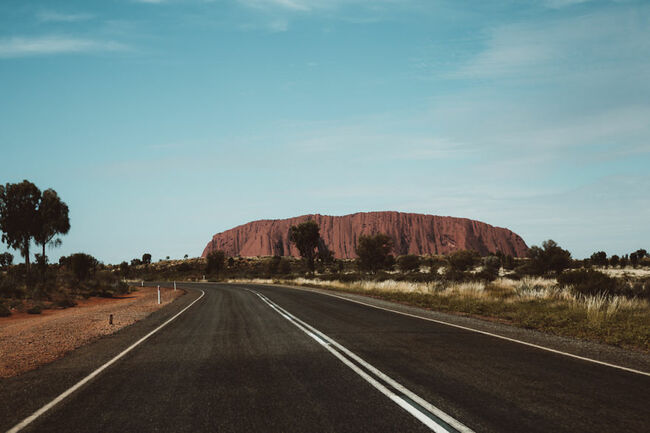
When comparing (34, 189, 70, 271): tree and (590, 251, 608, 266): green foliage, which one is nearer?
(34, 189, 70, 271): tree

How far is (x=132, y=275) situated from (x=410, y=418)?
8875 cm

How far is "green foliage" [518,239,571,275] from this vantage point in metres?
37.5

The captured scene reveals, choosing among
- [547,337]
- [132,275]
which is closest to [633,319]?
[547,337]

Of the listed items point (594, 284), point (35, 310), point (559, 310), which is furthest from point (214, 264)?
point (559, 310)

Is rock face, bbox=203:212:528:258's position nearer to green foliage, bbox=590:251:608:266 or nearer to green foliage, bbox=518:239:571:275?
green foliage, bbox=590:251:608:266

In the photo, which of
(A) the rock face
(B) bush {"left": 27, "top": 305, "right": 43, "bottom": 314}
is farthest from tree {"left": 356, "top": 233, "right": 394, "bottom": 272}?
(A) the rock face

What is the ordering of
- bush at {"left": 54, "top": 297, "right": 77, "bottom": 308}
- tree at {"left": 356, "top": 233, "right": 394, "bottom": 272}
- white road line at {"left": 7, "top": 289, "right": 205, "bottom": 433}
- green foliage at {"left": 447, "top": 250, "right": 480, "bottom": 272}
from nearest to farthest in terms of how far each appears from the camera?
1. white road line at {"left": 7, "top": 289, "right": 205, "bottom": 433}
2. bush at {"left": 54, "top": 297, "right": 77, "bottom": 308}
3. tree at {"left": 356, "top": 233, "right": 394, "bottom": 272}
4. green foliage at {"left": 447, "top": 250, "right": 480, "bottom": 272}

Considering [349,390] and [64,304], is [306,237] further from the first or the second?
[349,390]

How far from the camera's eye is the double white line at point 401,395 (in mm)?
3924

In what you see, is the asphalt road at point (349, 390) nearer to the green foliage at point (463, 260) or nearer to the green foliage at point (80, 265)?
the green foliage at point (80, 265)

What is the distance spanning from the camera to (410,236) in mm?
184875

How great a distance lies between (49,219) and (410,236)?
161 metres

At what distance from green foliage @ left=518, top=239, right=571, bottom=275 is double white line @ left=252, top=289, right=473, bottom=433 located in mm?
35937

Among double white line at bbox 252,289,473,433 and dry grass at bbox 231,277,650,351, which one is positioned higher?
double white line at bbox 252,289,473,433
